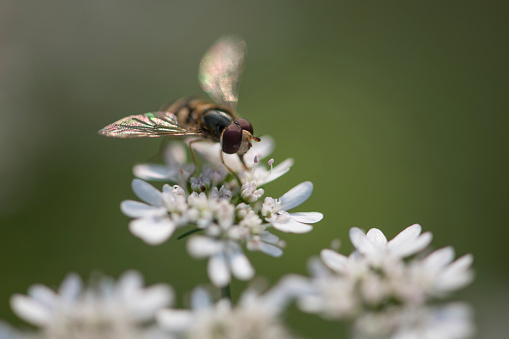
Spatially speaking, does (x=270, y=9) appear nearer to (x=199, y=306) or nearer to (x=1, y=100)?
(x=1, y=100)

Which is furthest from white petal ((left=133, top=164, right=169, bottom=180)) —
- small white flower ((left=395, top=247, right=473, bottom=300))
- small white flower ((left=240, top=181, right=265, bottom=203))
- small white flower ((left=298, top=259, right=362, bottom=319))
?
small white flower ((left=395, top=247, right=473, bottom=300))

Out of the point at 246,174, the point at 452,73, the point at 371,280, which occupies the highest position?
the point at 452,73

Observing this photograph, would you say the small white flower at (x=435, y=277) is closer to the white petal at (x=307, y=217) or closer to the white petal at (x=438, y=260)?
the white petal at (x=438, y=260)

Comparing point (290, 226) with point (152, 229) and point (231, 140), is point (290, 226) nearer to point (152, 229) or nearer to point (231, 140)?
point (231, 140)

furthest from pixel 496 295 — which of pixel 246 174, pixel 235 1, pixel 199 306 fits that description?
pixel 235 1

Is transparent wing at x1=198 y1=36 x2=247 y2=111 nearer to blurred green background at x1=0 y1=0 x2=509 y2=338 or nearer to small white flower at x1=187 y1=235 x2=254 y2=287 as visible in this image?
blurred green background at x1=0 y1=0 x2=509 y2=338

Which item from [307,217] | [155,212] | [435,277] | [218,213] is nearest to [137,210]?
[155,212]
